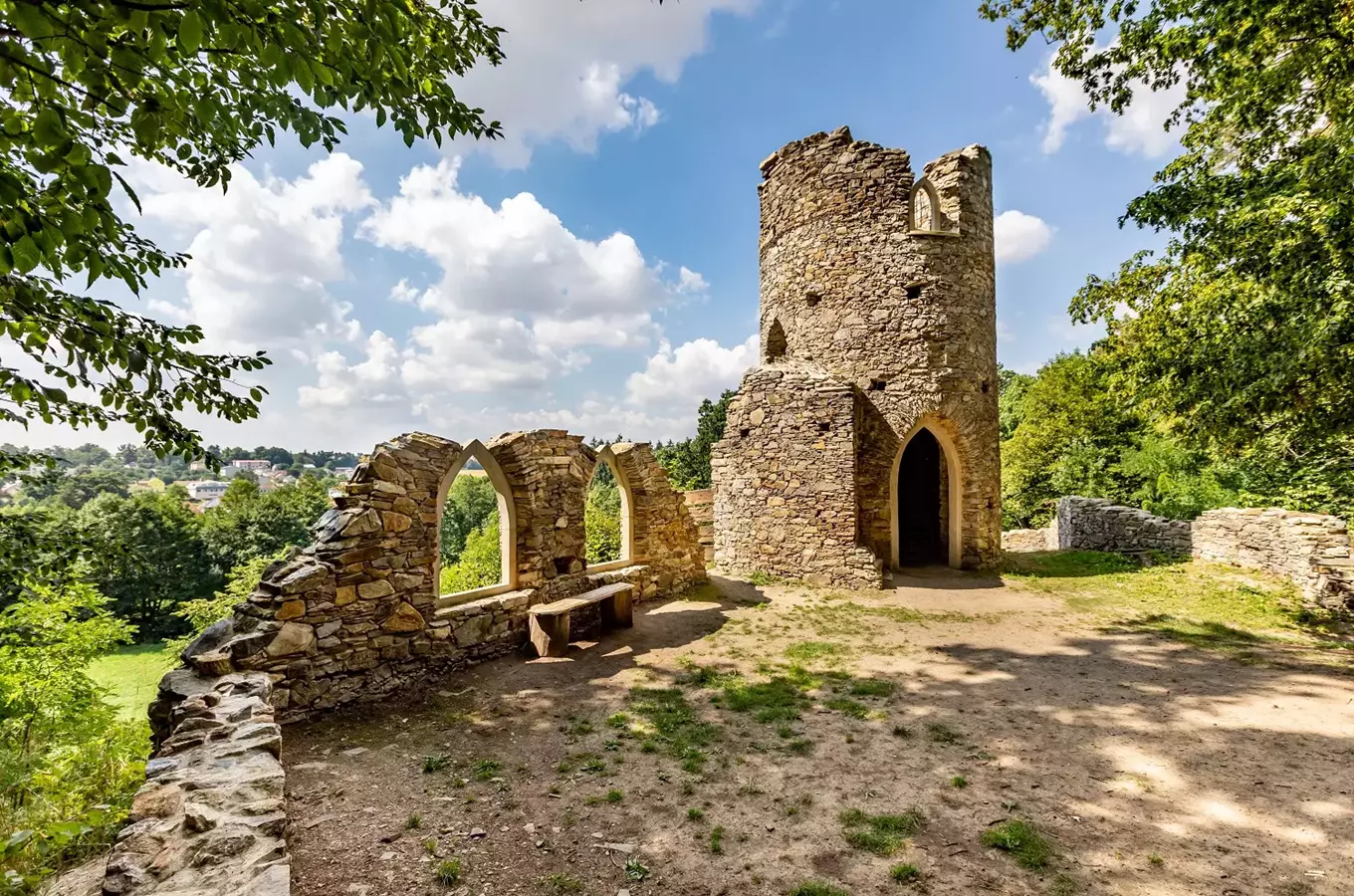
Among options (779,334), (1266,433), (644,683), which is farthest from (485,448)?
(1266,433)

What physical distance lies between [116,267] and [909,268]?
11513 millimetres

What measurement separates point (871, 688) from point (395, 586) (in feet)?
16.1

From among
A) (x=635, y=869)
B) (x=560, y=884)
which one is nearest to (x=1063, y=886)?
(x=635, y=869)

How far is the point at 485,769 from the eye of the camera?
3.99 meters

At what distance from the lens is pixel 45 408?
328 centimetres

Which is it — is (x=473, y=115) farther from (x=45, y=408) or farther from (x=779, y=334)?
(x=779, y=334)

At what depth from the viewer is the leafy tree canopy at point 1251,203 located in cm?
565

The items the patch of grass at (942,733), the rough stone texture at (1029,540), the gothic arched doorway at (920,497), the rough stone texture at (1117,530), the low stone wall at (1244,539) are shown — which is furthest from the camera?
the rough stone texture at (1029,540)

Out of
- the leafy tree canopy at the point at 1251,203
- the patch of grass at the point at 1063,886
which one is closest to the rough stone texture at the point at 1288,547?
the leafy tree canopy at the point at 1251,203

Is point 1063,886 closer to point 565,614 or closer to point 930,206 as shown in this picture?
point 565,614

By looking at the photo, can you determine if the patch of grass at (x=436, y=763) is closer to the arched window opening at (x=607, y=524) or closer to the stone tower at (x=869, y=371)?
the arched window opening at (x=607, y=524)

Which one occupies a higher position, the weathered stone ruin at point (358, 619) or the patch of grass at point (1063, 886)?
the weathered stone ruin at point (358, 619)

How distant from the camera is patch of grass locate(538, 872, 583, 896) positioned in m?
2.81

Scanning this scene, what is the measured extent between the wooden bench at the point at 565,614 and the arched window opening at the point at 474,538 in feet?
2.17
